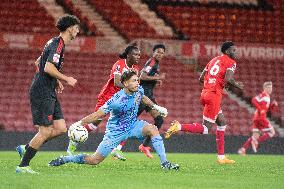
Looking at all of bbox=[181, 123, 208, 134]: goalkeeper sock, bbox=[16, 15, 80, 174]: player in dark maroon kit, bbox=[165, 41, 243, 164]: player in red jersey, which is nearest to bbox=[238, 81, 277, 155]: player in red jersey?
bbox=[165, 41, 243, 164]: player in red jersey

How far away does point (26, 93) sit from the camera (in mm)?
20875

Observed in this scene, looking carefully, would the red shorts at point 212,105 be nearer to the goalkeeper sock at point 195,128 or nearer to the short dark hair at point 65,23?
the goalkeeper sock at point 195,128

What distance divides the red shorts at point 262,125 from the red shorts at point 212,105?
6.38m

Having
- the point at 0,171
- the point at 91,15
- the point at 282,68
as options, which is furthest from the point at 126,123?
the point at 282,68

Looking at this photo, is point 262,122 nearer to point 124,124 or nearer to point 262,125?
point 262,125

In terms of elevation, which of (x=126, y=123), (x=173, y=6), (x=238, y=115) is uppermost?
(x=173, y=6)

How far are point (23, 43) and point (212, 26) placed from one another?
20.7ft

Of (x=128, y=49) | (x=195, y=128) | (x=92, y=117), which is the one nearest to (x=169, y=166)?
(x=92, y=117)

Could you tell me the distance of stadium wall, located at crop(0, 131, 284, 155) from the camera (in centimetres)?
1698

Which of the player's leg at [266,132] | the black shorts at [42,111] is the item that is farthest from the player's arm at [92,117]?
the player's leg at [266,132]

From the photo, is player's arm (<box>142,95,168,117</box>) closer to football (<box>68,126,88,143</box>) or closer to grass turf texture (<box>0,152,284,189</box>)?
grass turf texture (<box>0,152,284,189</box>)

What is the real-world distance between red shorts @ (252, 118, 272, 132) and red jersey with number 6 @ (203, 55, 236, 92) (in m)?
6.26

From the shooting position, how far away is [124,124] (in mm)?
9453

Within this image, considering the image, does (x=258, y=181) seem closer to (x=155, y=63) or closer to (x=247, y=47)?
(x=155, y=63)
